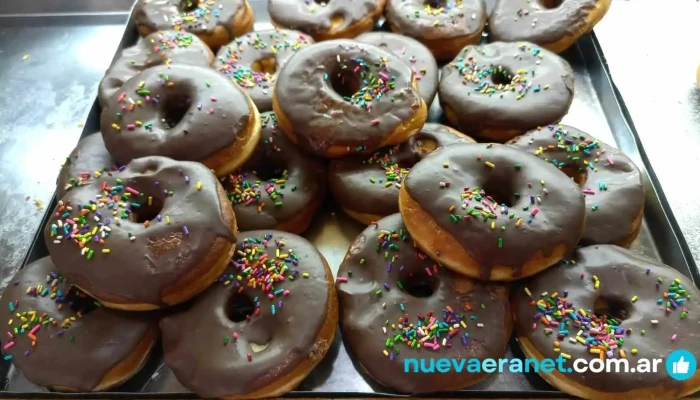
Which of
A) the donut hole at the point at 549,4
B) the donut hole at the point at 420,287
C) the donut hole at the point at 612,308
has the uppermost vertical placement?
the donut hole at the point at 549,4

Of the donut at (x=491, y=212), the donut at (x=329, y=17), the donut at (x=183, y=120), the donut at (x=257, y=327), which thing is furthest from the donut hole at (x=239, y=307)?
the donut at (x=329, y=17)

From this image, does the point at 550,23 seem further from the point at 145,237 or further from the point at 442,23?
the point at 145,237

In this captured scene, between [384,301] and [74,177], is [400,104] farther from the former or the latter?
[74,177]

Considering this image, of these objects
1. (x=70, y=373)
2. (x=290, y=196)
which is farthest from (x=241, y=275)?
(x=70, y=373)

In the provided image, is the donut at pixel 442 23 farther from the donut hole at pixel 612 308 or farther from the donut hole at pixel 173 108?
the donut hole at pixel 612 308

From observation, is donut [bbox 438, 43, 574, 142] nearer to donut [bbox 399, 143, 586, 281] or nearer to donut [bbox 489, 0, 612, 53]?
donut [bbox 489, 0, 612, 53]

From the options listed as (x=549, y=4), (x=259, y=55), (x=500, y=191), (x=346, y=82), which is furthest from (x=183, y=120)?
(x=549, y=4)

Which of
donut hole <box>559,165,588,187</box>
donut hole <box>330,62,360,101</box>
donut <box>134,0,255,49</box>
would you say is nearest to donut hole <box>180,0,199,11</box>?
donut <box>134,0,255,49</box>

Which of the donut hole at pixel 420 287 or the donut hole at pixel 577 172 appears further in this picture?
the donut hole at pixel 577 172
